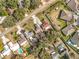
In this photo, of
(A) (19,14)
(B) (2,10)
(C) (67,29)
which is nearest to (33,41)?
(A) (19,14)

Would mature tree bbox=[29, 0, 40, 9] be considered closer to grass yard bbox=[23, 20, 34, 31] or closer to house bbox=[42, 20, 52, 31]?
grass yard bbox=[23, 20, 34, 31]

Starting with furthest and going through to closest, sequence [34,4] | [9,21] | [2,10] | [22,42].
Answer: [2,10]
[34,4]
[22,42]
[9,21]

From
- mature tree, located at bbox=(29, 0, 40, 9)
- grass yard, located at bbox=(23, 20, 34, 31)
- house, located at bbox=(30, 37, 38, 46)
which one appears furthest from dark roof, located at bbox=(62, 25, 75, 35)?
mature tree, located at bbox=(29, 0, 40, 9)

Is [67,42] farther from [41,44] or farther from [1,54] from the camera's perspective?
→ [1,54]

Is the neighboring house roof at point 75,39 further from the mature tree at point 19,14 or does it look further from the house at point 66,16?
the mature tree at point 19,14

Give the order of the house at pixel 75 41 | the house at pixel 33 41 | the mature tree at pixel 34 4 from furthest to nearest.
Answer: the mature tree at pixel 34 4
the house at pixel 33 41
the house at pixel 75 41

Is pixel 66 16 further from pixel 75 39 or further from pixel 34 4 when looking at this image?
pixel 34 4

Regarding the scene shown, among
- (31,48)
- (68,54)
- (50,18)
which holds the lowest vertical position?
(68,54)

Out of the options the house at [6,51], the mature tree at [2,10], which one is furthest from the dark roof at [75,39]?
the mature tree at [2,10]

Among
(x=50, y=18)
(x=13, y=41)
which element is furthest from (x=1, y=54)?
(x=50, y=18)

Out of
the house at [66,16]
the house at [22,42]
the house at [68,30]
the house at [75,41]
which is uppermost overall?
the house at [66,16]

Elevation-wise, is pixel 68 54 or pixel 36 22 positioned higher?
pixel 36 22
